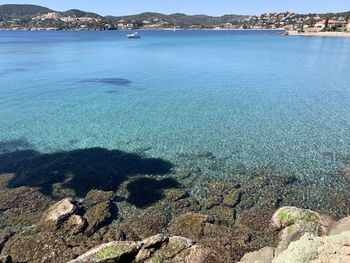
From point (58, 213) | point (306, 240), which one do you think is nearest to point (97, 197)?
point (58, 213)

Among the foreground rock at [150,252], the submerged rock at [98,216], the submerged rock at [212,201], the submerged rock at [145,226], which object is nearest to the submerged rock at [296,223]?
the submerged rock at [212,201]

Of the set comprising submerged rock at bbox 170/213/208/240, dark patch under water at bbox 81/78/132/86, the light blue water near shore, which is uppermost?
submerged rock at bbox 170/213/208/240

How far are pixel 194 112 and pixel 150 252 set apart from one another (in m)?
22.9

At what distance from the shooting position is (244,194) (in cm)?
1852

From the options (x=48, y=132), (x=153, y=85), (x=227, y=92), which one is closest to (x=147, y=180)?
(x=48, y=132)

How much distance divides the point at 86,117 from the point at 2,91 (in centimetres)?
1859

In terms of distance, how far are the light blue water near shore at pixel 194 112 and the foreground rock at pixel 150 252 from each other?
Answer: 10.1 meters

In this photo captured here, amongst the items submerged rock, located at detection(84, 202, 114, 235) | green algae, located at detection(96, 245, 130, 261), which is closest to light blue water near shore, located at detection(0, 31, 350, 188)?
submerged rock, located at detection(84, 202, 114, 235)

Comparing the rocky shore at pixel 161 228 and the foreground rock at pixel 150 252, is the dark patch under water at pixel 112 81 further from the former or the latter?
the foreground rock at pixel 150 252

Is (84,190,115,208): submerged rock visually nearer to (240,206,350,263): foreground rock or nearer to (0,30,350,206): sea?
(0,30,350,206): sea

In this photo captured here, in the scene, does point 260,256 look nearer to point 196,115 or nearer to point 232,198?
point 232,198

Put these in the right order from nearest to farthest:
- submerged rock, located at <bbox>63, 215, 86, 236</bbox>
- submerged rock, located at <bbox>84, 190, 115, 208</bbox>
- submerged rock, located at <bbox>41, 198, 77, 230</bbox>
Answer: submerged rock, located at <bbox>63, 215, 86, 236</bbox>, submerged rock, located at <bbox>41, 198, 77, 230</bbox>, submerged rock, located at <bbox>84, 190, 115, 208</bbox>

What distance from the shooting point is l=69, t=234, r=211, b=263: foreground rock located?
40.0 feet

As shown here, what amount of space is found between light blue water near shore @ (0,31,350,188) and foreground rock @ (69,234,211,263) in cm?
1013
